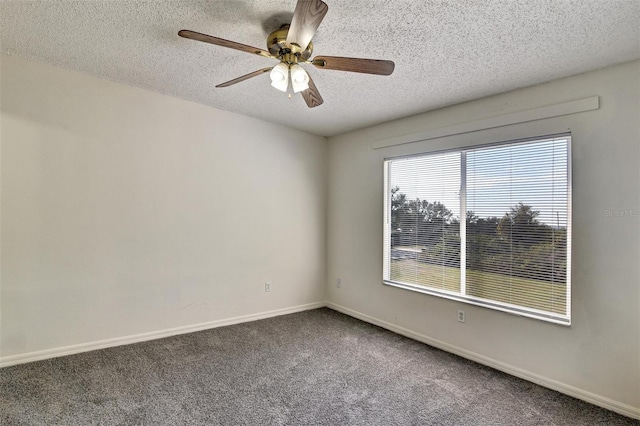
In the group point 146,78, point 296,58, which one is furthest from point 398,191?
point 146,78

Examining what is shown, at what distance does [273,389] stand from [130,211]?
6.93 ft

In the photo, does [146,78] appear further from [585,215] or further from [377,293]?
[585,215]

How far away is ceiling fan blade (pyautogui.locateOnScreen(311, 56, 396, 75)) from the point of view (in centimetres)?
183

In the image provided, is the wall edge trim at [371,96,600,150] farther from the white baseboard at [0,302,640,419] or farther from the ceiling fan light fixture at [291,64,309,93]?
the white baseboard at [0,302,640,419]

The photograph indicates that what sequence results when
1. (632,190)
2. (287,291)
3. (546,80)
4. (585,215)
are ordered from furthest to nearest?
(287,291) < (546,80) < (585,215) < (632,190)

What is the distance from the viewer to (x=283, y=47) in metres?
1.94

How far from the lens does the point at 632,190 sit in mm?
2158

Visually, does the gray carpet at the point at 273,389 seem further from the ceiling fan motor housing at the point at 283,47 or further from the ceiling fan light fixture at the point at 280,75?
the ceiling fan motor housing at the point at 283,47

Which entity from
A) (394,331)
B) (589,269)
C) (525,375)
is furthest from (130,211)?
(589,269)

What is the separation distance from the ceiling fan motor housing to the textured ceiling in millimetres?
83

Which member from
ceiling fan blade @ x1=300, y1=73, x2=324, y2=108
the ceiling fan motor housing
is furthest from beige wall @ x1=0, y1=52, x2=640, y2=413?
the ceiling fan motor housing

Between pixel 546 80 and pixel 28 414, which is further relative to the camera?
pixel 546 80

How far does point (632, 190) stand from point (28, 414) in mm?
4220

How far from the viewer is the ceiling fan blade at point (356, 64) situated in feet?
6.01
